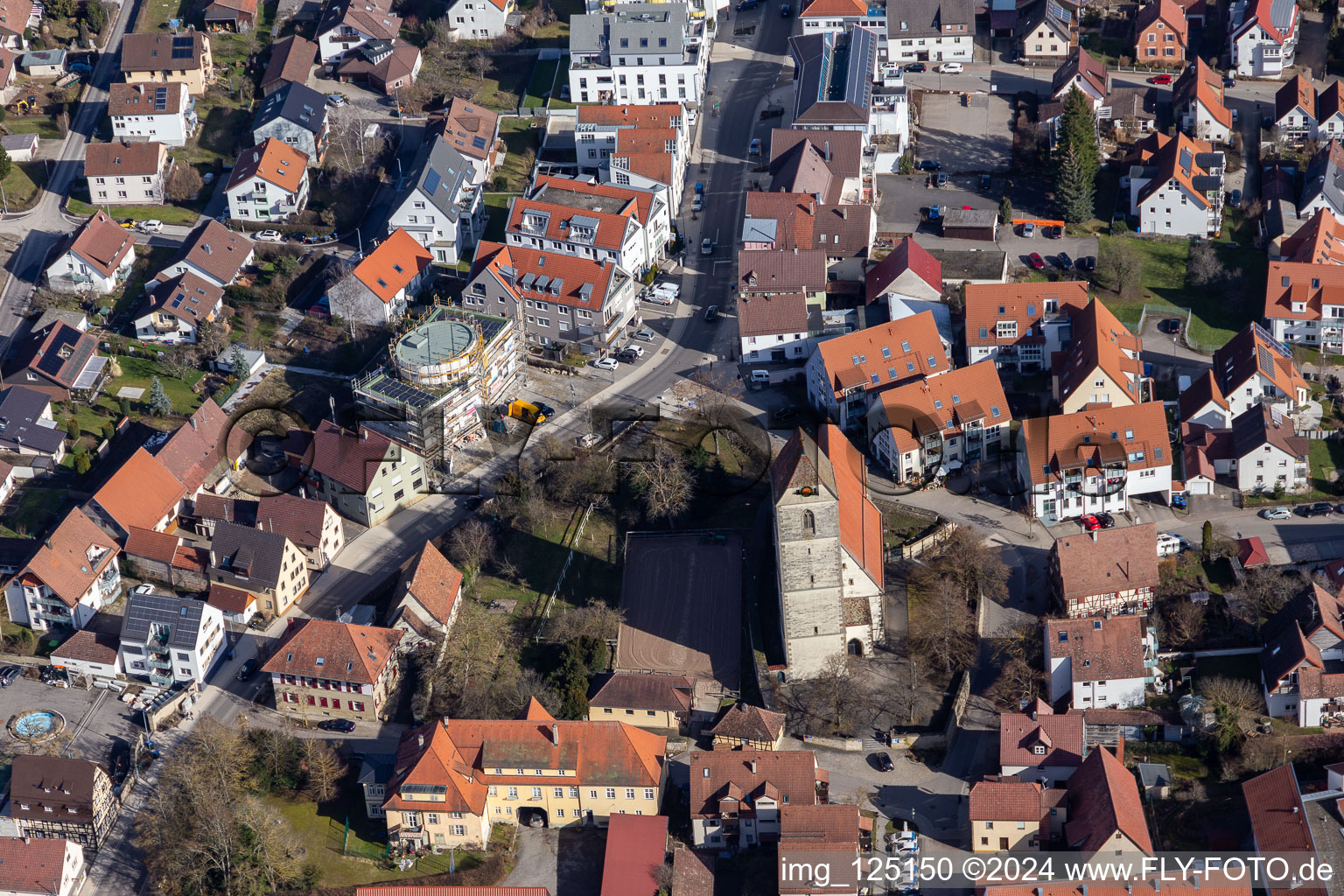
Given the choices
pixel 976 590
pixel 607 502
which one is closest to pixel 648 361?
pixel 607 502

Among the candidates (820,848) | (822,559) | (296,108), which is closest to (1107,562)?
(822,559)

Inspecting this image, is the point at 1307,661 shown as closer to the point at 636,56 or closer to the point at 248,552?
the point at 248,552

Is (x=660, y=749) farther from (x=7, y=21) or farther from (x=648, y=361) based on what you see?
(x=7, y=21)

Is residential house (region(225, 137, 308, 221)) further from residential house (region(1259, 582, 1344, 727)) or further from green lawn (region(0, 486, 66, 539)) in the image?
residential house (region(1259, 582, 1344, 727))

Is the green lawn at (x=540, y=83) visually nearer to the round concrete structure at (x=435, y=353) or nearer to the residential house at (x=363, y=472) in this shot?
the round concrete structure at (x=435, y=353)

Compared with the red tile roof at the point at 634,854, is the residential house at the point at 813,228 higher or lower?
higher

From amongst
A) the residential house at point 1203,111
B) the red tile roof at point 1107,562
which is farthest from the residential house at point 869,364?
the residential house at point 1203,111

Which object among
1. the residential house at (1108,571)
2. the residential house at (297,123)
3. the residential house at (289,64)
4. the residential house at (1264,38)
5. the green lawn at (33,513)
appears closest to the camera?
the residential house at (1108,571)
